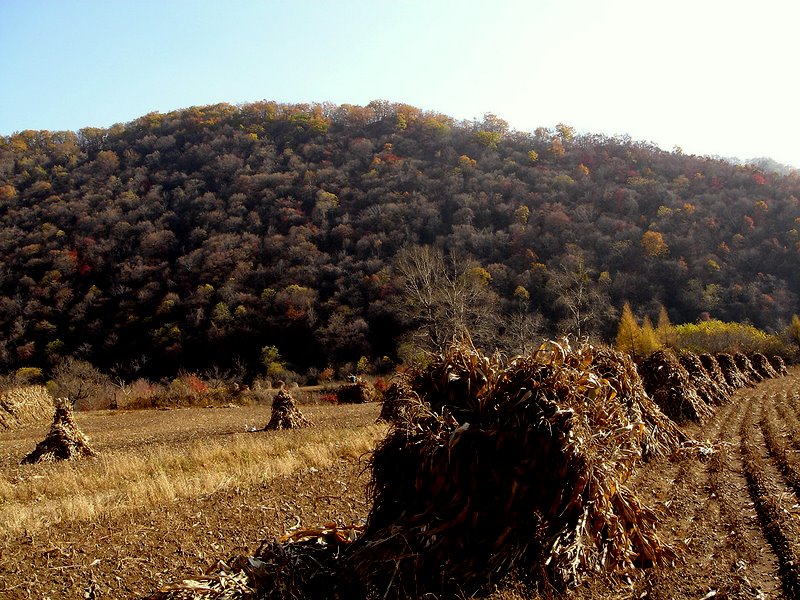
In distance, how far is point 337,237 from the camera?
196ft

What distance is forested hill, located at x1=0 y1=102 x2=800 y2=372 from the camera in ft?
164

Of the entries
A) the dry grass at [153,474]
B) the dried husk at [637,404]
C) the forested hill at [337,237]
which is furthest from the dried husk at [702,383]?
the forested hill at [337,237]

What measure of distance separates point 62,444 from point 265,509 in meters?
9.18

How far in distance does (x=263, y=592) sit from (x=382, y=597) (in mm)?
901

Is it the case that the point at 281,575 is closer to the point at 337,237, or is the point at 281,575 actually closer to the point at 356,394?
the point at 356,394

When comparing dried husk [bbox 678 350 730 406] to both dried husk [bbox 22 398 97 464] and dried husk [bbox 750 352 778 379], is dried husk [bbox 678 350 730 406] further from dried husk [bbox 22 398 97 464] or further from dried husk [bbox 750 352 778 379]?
dried husk [bbox 750 352 778 379]

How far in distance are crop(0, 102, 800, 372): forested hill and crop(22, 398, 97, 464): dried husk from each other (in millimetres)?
31958

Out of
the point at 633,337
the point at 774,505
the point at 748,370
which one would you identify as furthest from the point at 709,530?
the point at 633,337

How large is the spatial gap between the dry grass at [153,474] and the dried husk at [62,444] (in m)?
0.69

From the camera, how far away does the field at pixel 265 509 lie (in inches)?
173

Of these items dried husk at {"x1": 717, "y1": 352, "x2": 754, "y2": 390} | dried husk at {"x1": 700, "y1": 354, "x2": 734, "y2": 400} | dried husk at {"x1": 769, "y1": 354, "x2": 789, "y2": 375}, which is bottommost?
dried husk at {"x1": 769, "y1": 354, "x2": 789, "y2": 375}

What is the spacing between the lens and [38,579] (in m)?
5.16

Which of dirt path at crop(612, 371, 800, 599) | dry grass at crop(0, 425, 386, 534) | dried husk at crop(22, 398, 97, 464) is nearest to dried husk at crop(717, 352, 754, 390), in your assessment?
dirt path at crop(612, 371, 800, 599)

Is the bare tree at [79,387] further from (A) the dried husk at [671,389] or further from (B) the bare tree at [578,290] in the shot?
(B) the bare tree at [578,290]
